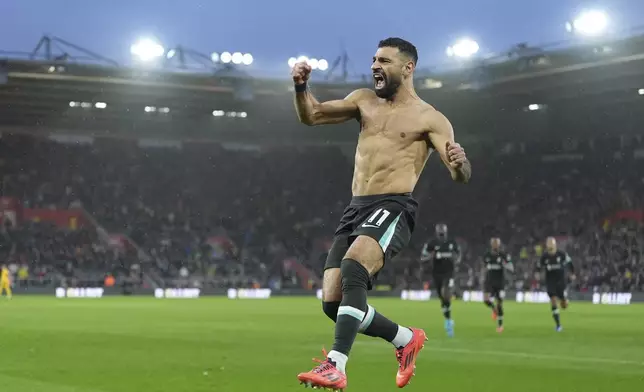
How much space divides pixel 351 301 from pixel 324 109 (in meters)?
1.80

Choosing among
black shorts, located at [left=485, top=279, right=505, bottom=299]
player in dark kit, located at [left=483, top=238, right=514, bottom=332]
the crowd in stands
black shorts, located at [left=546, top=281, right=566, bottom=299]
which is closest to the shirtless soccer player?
black shorts, located at [left=485, top=279, right=505, bottom=299]

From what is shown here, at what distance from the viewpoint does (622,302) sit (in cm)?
4916

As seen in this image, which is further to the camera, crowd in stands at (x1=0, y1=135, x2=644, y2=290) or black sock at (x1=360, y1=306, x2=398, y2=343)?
crowd in stands at (x1=0, y1=135, x2=644, y2=290)

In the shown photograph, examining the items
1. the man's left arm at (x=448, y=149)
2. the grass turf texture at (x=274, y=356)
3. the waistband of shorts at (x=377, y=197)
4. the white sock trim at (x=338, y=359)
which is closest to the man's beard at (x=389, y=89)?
the man's left arm at (x=448, y=149)

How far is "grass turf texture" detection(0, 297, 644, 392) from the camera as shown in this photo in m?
11.8

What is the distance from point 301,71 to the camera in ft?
27.5

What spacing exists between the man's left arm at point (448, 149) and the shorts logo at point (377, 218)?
647mm

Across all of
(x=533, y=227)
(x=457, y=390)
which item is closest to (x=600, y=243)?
(x=533, y=227)

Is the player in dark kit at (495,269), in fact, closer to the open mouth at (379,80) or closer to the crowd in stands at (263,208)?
the open mouth at (379,80)

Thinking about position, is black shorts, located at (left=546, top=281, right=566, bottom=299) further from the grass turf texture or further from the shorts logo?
the shorts logo

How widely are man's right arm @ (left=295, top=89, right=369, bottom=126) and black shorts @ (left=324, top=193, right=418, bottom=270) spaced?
2.55 feet

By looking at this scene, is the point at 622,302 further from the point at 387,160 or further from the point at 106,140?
the point at 387,160

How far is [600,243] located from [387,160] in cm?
4939

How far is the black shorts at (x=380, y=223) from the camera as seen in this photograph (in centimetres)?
834
